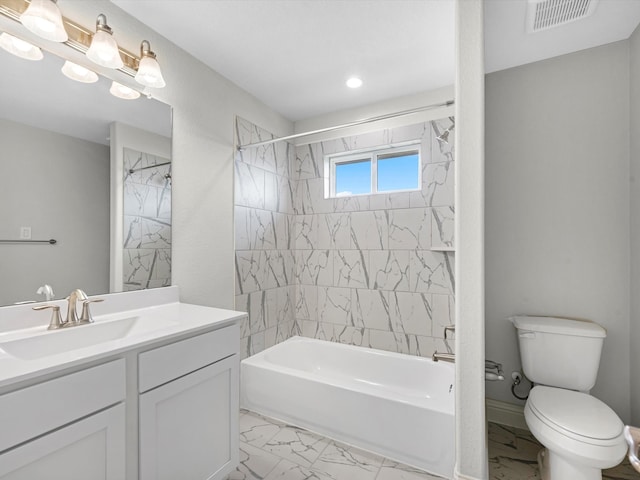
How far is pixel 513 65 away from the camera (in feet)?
7.16

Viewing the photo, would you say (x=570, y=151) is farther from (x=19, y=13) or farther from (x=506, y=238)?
(x=19, y=13)

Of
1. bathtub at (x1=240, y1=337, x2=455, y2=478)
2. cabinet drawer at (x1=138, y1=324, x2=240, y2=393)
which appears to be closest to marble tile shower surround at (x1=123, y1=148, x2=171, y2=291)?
cabinet drawer at (x1=138, y1=324, x2=240, y2=393)

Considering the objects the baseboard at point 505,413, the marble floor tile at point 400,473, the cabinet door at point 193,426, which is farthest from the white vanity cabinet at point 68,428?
the baseboard at point 505,413

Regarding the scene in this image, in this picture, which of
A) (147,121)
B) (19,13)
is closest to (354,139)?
(147,121)

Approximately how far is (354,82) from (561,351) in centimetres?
234

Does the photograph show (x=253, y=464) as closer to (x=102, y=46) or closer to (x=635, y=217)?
(x=102, y=46)

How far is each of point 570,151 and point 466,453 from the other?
6.38 ft

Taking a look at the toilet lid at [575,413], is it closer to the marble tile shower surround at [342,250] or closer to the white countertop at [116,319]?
the marble tile shower surround at [342,250]

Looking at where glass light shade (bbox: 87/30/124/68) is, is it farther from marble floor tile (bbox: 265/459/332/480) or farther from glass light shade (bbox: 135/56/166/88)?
marble floor tile (bbox: 265/459/332/480)

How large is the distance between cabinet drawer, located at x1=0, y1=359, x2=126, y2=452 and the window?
7.81 ft

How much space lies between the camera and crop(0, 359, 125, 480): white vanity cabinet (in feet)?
2.84

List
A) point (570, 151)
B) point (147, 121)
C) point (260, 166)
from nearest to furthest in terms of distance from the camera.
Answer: point (147, 121), point (570, 151), point (260, 166)

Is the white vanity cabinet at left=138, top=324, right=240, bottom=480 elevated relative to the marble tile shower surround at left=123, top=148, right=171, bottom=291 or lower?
lower

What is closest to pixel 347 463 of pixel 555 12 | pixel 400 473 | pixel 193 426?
pixel 400 473
